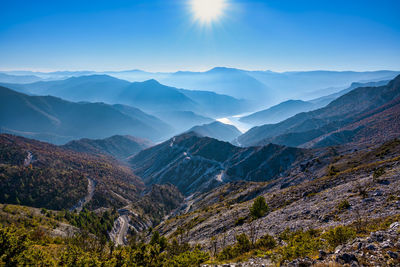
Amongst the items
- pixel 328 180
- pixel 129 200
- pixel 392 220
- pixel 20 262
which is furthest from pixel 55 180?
pixel 392 220

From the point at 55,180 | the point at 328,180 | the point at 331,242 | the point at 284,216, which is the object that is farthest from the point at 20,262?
the point at 55,180

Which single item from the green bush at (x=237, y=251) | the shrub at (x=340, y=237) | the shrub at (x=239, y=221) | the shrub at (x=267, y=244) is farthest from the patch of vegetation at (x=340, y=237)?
the shrub at (x=239, y=221)

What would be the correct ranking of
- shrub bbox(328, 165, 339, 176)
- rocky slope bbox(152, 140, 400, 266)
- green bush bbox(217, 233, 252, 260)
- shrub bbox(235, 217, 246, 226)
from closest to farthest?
rocky slope bbox(152, 140, 400, 266) < green bush bbox(217, 233, 252, 260) < shrub bbox(235, 217, 246, 226) < shrub bbox(328, 165, 339, 176)

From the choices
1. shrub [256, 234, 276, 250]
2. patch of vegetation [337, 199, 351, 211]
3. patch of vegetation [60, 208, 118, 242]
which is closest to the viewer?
shrub [256, 234, 276, 250]

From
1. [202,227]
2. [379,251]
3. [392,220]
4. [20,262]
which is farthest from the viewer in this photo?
[202,227]

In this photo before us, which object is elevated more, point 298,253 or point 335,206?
point 298,253

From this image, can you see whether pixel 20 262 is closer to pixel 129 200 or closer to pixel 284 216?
pixel 284 216

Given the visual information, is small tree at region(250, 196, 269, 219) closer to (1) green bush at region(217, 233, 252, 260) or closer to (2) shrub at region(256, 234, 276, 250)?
(2) shrub at region(256, 234, 276, 250)

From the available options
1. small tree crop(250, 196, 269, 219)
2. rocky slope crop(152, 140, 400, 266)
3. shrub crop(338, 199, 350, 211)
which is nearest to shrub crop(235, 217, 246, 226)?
rocky slope crop(152, 140, 400, 266)

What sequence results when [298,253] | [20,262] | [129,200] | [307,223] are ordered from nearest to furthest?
[298,253], [20,262], [307,223], [129,200]

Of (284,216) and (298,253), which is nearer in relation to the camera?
(298,253)

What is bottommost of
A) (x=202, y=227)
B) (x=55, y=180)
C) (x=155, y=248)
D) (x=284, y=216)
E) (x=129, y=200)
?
(x=129, y=200)
